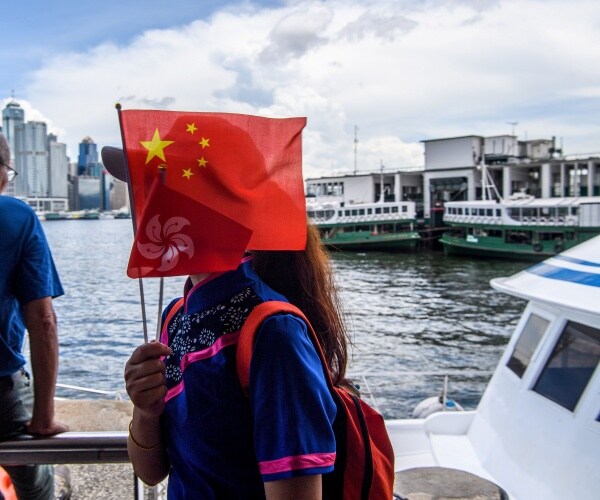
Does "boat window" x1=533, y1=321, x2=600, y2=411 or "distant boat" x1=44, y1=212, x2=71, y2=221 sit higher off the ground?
"distant boat" x1=44, y1=212, x2=71, y2=221

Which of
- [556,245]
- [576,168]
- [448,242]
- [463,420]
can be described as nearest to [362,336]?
[463,420]

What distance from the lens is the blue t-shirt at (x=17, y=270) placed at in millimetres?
2795

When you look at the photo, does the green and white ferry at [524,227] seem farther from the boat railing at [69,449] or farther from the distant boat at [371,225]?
the boat railing at [69,449]

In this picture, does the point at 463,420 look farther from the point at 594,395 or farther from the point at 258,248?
the point at 258,248

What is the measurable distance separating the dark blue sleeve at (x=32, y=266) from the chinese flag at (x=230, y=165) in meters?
1.28

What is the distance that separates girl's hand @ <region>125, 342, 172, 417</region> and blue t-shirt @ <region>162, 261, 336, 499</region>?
6 centimetres

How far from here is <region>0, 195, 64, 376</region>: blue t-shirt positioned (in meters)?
2.79

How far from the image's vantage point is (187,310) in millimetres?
1847

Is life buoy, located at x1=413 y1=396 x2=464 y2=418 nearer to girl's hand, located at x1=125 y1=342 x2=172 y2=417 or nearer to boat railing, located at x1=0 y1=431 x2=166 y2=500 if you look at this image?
boat railing, located at x1=0 y1=431 x2=166 y2=500

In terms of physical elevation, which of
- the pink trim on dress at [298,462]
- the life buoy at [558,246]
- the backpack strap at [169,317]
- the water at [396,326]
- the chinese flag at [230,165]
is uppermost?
the chinese flag at [230,165]

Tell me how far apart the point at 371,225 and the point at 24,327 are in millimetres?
56951

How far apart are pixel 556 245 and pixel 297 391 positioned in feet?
153

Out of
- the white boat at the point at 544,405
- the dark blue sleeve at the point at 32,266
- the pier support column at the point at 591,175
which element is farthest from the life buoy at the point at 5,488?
the pier support column at the point at 591,175

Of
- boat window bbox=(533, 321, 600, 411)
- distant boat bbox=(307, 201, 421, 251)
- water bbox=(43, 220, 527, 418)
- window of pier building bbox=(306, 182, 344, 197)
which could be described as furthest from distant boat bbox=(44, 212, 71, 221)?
boat window bbox=(533, 321, 600, 411)
